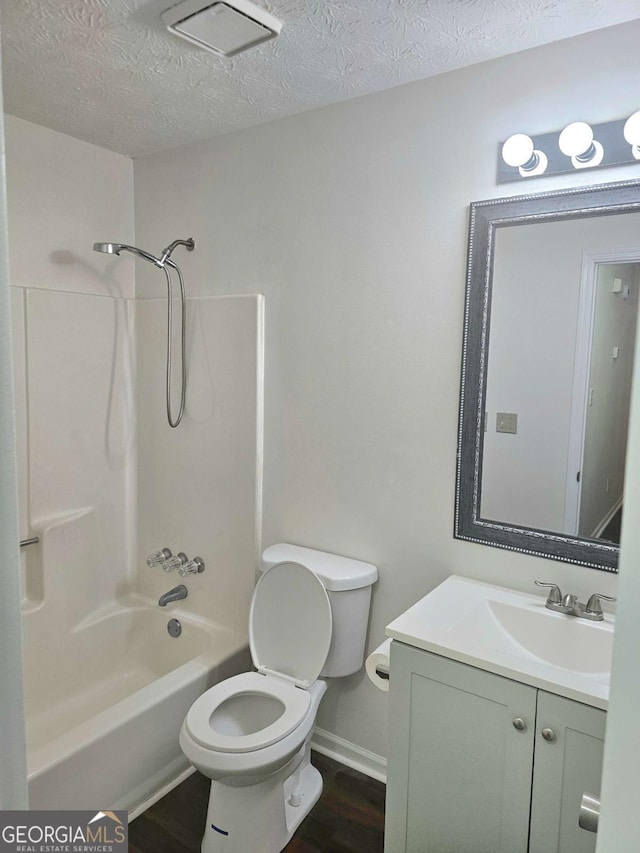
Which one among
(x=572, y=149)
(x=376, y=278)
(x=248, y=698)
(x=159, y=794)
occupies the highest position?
(x=572, y=149)

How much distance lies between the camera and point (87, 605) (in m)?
2.81

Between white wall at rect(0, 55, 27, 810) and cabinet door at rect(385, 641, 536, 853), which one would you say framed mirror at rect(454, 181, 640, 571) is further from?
white wall at rect(0, 55, 27, 810)

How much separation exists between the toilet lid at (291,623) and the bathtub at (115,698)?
26 cm

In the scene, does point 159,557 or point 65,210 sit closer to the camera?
point 65,210

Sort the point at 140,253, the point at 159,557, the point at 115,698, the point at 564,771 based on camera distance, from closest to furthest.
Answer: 1. the point at 564,771
2. the point at 140,253
3. the point at 115,698
4. the point at 159,557

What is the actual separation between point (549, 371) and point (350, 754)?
5.51 feet

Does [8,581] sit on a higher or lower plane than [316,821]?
higher

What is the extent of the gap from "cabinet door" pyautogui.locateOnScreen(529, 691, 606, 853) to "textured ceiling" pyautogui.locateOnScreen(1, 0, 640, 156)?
5.79 ft

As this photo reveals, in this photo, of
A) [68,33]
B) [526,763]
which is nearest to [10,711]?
[526,763]

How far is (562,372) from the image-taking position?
1827 millimetres

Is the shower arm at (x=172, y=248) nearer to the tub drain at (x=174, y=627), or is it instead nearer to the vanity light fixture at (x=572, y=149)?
the vanity light fixture at (x=572, y=149)

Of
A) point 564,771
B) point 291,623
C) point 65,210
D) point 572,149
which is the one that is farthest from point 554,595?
point 65,210

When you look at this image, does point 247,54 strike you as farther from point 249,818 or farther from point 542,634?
point 249,818

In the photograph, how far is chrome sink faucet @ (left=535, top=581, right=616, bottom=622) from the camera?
5.71 ft
